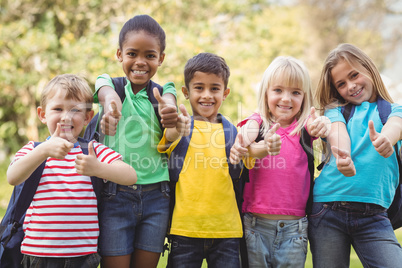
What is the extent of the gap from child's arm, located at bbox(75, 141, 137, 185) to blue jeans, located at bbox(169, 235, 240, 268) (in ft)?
1.73

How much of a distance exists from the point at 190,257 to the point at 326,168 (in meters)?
1.04

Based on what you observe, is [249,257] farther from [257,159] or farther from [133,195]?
[133,195]

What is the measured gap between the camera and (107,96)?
2.30m

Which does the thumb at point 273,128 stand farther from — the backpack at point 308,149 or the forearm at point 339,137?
the forearm at point 339,137

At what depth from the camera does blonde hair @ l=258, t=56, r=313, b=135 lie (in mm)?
2529

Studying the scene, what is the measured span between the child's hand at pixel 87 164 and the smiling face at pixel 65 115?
30 cm

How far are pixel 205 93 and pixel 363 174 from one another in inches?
43.6

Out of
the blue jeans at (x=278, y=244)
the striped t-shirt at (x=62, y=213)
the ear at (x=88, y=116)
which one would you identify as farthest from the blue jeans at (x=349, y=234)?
the ear at (x=88, y=116)

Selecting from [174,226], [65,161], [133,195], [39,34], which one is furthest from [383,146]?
[39,34]

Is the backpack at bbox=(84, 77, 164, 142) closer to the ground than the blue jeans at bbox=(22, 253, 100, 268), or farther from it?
farther from it

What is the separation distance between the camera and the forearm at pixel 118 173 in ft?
6.77

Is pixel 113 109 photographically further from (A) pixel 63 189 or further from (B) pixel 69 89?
(A) pixel 63 189

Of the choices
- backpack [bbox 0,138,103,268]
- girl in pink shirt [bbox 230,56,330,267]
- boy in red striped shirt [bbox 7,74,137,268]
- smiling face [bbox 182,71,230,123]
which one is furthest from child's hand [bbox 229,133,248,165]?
backpack [bbox 0,138,103,268]

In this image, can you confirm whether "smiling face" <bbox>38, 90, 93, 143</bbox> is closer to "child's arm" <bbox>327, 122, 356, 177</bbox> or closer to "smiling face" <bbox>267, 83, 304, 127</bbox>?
"smiling face" <bbox>267, 83, 304, 127</bbox>
